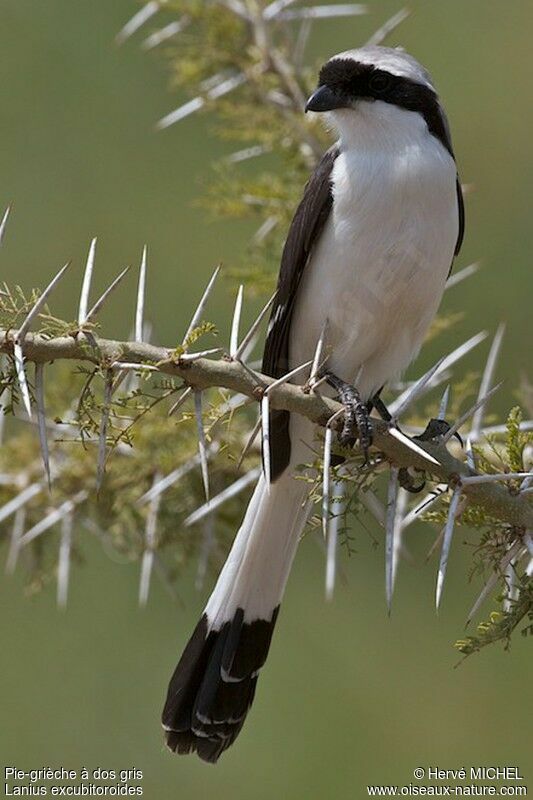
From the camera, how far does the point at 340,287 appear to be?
3.60 m

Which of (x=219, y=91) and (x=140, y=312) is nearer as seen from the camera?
(x=140, y=312)

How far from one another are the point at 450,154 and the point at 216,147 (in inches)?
176

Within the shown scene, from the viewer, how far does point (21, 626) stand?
6621mm

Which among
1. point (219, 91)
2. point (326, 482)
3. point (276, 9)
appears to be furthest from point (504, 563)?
point (276, 9)

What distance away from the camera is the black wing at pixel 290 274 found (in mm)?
3666

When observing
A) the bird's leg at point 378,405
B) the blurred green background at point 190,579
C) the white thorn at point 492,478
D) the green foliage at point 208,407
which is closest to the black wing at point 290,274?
the green foliage at point 208,407

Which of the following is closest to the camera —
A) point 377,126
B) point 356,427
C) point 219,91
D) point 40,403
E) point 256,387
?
point 40,403

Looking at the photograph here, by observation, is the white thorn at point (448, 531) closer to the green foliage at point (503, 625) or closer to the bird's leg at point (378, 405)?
the green foliage at point (503, 625)

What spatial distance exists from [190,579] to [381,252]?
3.57 m

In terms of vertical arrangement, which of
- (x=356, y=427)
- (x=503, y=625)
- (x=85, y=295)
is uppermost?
(x=85, y=295)

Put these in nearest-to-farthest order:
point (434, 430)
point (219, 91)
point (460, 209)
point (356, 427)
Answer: point (356, 427) → point (434, 430) → point (460, 209) → point (219, 91)

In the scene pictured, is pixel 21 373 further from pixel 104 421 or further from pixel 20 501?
pixel 20 501

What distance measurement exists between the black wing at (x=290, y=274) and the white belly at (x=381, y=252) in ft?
0.10

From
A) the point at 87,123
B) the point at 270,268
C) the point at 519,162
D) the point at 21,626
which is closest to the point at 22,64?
the point at 87,123
